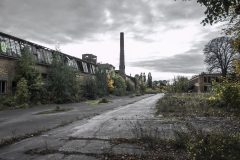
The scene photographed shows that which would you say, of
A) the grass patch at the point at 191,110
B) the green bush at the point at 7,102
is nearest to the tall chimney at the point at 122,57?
the grass patch at the point at 191,110

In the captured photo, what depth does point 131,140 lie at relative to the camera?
36.0 ft

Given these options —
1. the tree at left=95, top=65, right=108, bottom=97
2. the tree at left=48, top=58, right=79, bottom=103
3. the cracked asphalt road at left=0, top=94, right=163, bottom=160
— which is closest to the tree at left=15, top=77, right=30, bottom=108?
the tree at left=48, top=58, right=79, bottom=103

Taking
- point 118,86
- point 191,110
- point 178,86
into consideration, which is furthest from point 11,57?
point 178,86

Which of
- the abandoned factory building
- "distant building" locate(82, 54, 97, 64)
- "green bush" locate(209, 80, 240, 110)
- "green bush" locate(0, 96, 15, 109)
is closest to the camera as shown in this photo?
"green bush" locate(209, 80, 240, 110)

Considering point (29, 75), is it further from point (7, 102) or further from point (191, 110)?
point (191, 110)

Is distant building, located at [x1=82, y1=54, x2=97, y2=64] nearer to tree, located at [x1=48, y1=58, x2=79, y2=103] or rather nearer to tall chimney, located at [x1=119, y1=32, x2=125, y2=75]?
tall chimney, located at [x1=119, y1=32, x2=125, y2=75]

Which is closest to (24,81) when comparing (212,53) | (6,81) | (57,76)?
(6,81)

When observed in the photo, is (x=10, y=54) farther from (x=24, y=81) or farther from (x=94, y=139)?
(x=94, y=139)

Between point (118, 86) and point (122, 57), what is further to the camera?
point (122, 57)

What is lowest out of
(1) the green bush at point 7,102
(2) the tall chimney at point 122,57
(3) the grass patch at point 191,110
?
(3) the grass patch at point 191,110

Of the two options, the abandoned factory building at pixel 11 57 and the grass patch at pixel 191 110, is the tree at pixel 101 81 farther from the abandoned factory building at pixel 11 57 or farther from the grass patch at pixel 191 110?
the grass patch at pixel 191 110

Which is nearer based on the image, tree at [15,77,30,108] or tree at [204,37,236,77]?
tree at [15,77,30,108]

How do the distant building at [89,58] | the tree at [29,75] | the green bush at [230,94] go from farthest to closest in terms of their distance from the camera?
Result: the distant building at [89,58] → the tree at [29,75] → the green bush at [230,94]

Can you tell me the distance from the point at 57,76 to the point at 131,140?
102 ft
